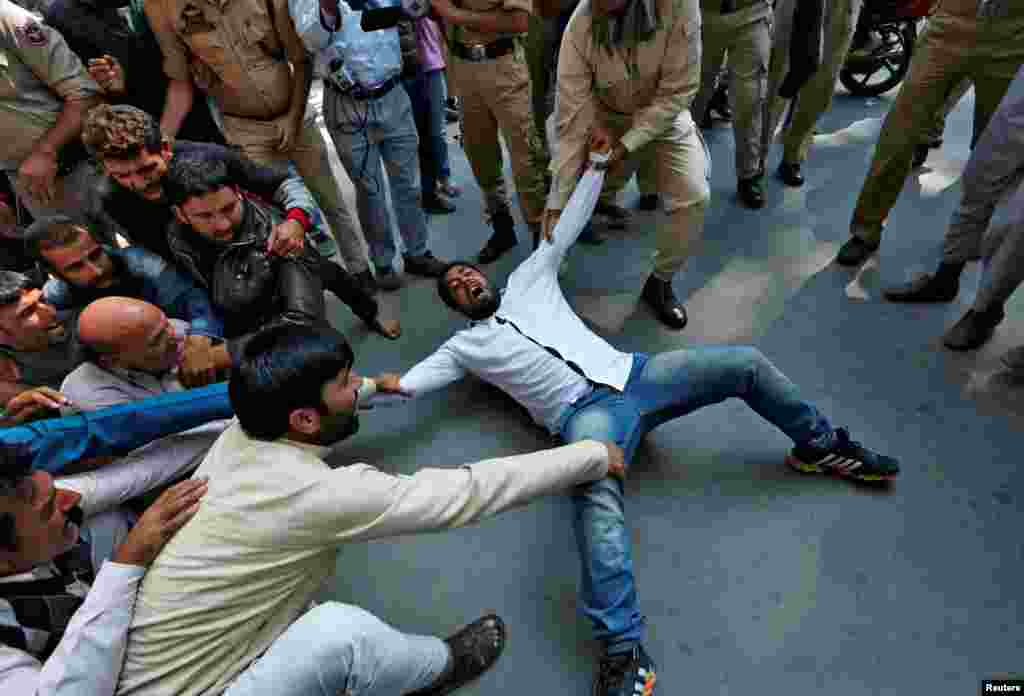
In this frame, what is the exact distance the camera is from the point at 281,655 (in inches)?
47.9

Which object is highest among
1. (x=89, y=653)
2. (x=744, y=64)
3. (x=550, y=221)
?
(x=744, y=64)

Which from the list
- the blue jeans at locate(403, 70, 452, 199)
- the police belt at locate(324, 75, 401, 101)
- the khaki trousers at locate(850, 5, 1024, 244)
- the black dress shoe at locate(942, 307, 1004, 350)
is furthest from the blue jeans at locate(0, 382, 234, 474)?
the khaki trousers at locate(850, 5, 1024, 244)

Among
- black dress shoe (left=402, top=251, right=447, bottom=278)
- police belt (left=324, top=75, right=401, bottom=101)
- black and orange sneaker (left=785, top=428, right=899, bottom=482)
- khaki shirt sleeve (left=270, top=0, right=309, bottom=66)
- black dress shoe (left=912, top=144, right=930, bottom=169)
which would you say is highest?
khaki shirt sleeve (left=270, top=0, right=309, bottom=66)

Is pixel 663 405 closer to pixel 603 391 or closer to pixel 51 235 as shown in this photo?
pixel 603 391

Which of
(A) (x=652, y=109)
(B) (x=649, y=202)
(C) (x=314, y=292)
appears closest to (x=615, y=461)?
(C) (x=314, y=292)

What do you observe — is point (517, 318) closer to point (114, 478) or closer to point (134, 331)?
point (134, 331)

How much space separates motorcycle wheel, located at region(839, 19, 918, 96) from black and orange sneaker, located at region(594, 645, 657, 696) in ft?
12.2

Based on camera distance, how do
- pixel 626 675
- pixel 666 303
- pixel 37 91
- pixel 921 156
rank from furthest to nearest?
1. pixel 921 156
2. pixel 666 303
3. pixel 37 91
4. pixel 626 675

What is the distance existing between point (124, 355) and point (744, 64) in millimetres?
2719

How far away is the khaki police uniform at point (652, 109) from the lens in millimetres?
2174

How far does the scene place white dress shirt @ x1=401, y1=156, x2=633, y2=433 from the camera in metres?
1.93

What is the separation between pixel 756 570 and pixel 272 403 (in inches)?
51.0

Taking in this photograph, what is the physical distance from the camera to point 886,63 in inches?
149

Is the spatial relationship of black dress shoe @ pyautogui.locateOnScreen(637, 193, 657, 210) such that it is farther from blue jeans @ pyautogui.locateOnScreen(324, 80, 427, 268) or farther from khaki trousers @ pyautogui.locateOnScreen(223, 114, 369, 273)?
khaki trousers @ pyautogui.locateOnScreen(223, 114, 369, 273)
